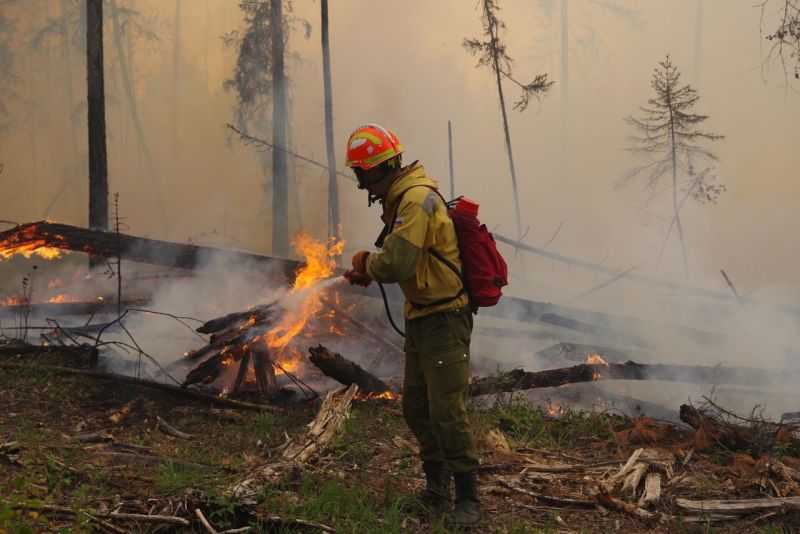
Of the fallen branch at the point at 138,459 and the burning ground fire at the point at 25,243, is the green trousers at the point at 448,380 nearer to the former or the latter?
the fallen branch at the point at 138,459

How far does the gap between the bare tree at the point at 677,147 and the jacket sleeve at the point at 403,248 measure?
50.8 ft

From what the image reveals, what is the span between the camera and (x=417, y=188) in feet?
14.1

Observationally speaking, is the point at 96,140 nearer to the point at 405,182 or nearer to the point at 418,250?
the point at 405,182

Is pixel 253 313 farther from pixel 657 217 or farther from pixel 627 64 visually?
pixel 627 64

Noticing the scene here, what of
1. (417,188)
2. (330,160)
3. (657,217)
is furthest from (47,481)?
(657,217)

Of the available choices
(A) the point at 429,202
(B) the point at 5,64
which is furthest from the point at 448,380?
(B) the point at 5,64

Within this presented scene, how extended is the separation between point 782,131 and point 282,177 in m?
14.5

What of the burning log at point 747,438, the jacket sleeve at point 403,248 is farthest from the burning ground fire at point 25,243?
the burning log at point 747,438

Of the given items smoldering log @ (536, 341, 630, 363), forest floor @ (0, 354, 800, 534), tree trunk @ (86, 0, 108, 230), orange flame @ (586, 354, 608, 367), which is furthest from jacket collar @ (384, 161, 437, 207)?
tree trunk @ (86, 0, 108, 230)

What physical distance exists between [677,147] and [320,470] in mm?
16478

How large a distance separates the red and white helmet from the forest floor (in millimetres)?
2091

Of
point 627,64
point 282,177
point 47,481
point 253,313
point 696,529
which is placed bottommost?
point 696,529

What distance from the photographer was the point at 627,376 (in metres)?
8.30

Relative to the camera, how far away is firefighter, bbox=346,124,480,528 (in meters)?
4.20
